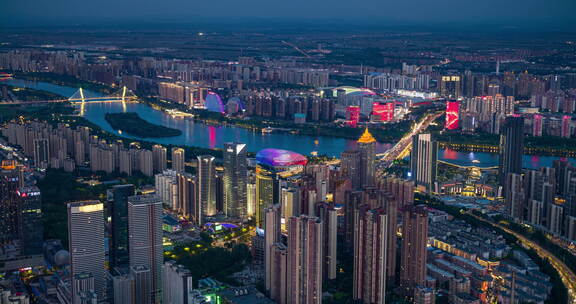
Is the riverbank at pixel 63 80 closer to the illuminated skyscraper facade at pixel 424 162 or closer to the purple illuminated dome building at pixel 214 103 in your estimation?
the purple illuminated dome building at pixel 214 103

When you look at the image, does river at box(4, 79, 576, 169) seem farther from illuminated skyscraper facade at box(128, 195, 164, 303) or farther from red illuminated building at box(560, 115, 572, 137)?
illuminated skyscraper facade at box(128, 195, 164, 303)

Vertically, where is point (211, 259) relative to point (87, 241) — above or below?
below

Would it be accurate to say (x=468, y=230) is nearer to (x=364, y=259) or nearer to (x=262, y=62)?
(x=364, y=259)

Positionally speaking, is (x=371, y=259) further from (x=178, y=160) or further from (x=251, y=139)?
(x=251, y=139)

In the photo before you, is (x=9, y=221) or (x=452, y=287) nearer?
(x=452, y=287)

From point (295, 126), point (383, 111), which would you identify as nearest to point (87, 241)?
point (295, 126)

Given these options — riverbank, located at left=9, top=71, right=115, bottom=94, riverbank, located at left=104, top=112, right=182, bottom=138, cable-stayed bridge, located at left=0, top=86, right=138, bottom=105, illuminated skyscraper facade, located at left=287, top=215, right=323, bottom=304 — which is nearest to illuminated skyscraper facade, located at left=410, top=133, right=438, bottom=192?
illuminated skyscraper facade, located at left=287, top=215, right=323, bottom=304

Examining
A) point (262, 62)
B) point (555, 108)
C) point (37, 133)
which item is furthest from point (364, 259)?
point (262, 62)
